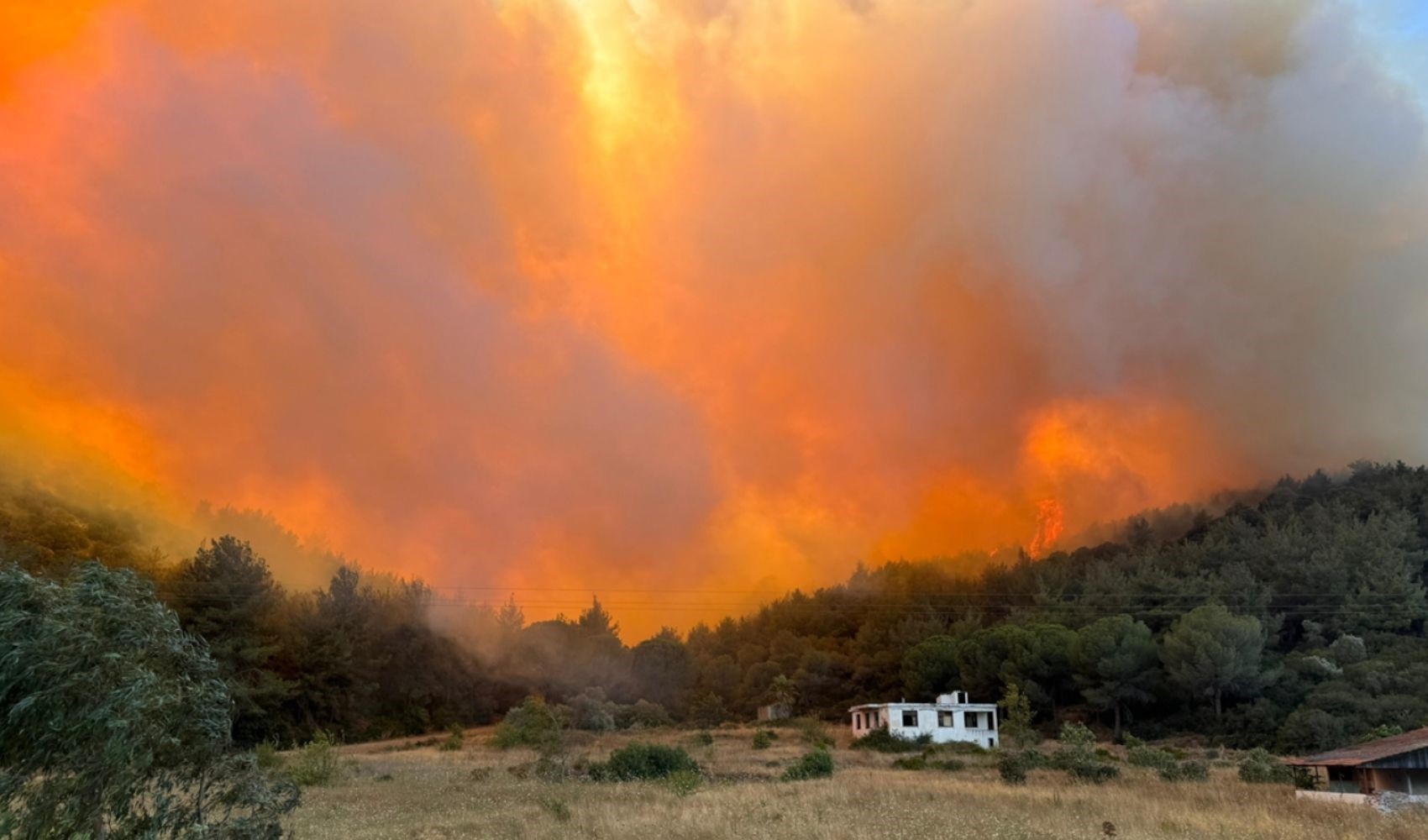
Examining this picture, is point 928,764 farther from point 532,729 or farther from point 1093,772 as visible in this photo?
point 532,729

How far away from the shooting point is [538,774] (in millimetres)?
38906

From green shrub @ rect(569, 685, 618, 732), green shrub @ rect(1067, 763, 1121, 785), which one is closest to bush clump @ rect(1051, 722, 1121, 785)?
green shrub @ rect(1067, 763, 1121, 785)

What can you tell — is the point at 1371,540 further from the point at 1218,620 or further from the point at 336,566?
the point at 336,566

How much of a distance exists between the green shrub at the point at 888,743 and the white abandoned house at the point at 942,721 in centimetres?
91

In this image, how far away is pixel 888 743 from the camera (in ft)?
232

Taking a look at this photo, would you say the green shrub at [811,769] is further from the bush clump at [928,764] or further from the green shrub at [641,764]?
the bush clump at [928,764]

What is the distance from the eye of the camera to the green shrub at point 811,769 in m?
39.4

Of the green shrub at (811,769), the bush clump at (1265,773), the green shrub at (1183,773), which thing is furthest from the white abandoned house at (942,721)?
the bush clump at (1265,773)

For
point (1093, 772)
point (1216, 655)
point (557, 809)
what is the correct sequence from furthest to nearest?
point (1216, 655), point (1093, 772), point (557, 809)

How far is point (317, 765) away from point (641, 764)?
13.3 m

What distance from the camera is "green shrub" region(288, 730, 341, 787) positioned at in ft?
121

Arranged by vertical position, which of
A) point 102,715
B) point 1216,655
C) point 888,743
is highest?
point 1216,655

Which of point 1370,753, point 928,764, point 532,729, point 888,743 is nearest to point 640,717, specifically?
point 888,743

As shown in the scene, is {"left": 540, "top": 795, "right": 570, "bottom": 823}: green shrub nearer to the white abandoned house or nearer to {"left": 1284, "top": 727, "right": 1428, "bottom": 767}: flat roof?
{"left": 1284, "top": 727, "right": 1428, "bottom": 767}: flat roof
